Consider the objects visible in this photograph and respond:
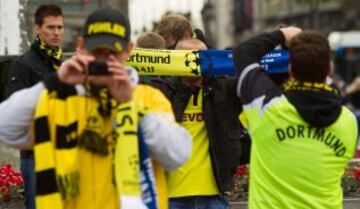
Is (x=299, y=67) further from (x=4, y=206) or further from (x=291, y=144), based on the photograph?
(x=4, y=206)

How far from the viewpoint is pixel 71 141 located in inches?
145

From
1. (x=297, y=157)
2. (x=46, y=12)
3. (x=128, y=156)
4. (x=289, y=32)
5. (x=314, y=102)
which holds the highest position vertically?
(x=46, y=12)

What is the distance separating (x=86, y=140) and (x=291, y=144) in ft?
3.39

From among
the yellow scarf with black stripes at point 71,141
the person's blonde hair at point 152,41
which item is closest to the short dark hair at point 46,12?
the person's blonde hair at point 152,41

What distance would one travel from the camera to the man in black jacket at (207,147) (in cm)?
565

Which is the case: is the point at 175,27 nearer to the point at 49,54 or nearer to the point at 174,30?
the point at 174,30

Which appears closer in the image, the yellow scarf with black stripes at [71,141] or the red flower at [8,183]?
the yellow scarf with black stripes at [71,141]

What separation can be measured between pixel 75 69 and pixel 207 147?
2163 mm

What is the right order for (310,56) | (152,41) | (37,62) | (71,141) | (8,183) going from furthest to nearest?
1. (8,183)
2. (152,41)
3. (37,62)
4. (310,56)
5. (71,141)

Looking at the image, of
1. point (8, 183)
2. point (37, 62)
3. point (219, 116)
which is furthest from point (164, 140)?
point (8, 183)

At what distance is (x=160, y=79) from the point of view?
5934 millimetres

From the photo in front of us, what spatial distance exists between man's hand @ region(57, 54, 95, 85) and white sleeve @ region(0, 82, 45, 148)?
155mm

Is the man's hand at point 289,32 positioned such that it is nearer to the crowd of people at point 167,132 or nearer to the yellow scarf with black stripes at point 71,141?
the crowd of people at point 167,132

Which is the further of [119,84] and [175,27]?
Result: [175,27]
